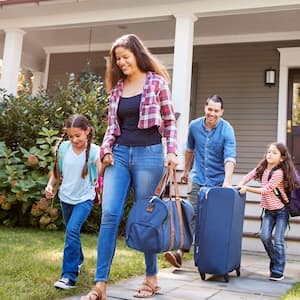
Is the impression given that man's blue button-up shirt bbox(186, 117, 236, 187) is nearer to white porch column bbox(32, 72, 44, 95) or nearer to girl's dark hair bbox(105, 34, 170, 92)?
girl's dark hair bbox(105, 34, 170, 92)

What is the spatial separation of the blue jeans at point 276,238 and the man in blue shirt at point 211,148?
0.50 m

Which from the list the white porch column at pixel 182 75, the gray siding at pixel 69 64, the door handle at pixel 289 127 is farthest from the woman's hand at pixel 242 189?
the gray siding at pixel 69 64

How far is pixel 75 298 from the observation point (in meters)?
2.66

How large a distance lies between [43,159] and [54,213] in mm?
677

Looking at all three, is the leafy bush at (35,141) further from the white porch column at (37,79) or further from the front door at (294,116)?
the white porch column at (37,79)

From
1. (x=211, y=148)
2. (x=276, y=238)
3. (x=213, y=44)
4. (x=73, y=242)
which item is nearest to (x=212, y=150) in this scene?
(x=211, y=148)

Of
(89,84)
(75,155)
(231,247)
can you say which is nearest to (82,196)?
(75,155)

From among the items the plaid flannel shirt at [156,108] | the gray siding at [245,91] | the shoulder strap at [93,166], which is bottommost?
the shoulder strap at [93,166]

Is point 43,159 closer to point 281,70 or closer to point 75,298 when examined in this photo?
point 75,298

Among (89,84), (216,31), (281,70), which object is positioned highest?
(216,31)

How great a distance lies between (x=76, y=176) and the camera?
3.17 meters

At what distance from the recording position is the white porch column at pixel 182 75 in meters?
6.51

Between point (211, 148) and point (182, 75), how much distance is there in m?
2.91

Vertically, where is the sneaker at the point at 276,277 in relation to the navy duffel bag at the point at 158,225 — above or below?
below
